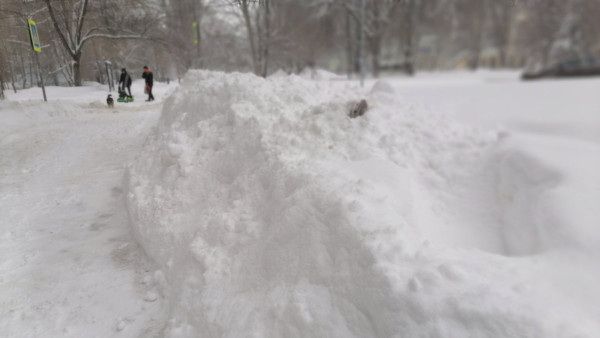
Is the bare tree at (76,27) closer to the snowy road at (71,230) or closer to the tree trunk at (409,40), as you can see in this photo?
the snowy road at (71,230)

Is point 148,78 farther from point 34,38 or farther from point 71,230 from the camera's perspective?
point 71,230

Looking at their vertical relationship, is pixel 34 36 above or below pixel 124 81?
above

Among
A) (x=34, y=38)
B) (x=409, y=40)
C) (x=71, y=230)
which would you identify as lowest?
(x=71, y=230)

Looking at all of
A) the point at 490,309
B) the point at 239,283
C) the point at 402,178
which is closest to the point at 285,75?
the point at 402,178

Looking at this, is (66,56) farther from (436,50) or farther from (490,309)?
(436,50)

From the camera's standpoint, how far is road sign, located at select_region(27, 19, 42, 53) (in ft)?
11.2

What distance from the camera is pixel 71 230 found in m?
4.21

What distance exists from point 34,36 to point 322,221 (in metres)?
3.51

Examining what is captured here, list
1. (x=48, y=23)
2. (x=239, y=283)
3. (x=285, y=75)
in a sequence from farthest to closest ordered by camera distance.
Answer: (x=285, y=75) → (x=48, y=23) → (x=239, y=283)

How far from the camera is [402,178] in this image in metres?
4.05

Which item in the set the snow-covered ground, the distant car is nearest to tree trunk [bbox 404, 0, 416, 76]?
the distant car

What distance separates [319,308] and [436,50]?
98.5 ft

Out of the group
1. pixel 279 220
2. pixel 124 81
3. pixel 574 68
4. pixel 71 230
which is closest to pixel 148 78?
pixel 124 81

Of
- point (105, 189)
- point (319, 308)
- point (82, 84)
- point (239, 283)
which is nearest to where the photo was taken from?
point (319, 308)
